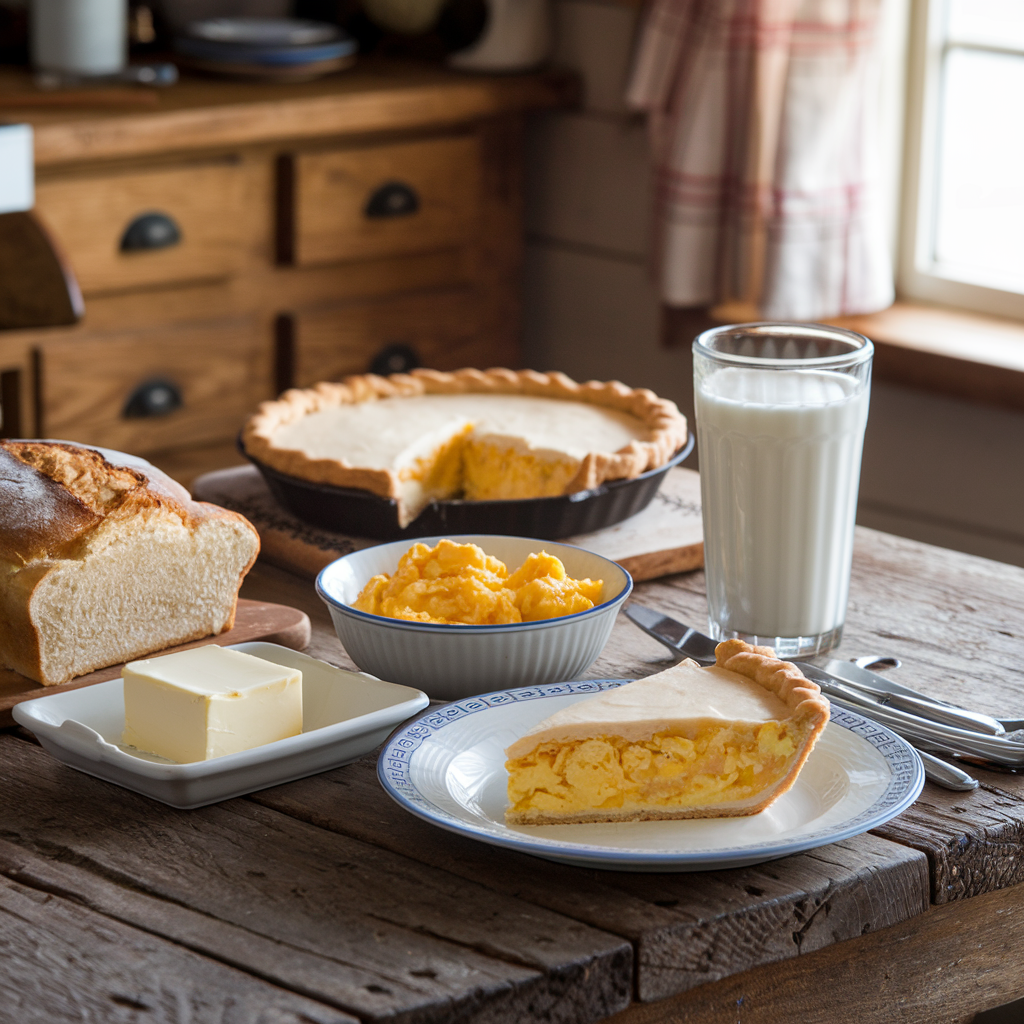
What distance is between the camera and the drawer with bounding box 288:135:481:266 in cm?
300

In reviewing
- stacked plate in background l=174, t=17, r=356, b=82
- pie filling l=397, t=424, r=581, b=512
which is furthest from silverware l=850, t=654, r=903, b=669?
stacked plate in background l=174, t=17, r=356, b=82

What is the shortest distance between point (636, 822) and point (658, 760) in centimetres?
4

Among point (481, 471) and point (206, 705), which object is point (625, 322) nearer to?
point (481, 471)

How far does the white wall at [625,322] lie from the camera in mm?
2730

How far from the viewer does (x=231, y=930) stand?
0.84m

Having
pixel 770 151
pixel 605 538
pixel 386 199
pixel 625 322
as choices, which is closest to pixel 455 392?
pixel 605 538

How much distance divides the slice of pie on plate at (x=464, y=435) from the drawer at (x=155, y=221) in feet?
3.73

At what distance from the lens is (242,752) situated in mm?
980

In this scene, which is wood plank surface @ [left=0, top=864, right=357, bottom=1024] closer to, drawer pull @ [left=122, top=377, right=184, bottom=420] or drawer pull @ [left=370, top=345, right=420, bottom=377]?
drawer pull @ [left=122, top=377, right=184, bottom=420]

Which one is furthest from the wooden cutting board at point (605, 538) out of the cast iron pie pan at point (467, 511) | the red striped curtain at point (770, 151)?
the red striped curtain at point (770, 151)

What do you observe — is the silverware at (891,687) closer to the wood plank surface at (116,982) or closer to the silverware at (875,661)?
the silverware at (875,661)

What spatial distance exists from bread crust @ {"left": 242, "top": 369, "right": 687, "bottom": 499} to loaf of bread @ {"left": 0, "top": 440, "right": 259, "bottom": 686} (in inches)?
10.2

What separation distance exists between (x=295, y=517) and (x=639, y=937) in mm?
817

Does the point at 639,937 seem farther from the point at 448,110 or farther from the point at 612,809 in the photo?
the point at 448,110
